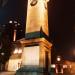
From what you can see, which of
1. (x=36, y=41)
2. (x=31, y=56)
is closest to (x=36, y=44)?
(x=36, y=41)

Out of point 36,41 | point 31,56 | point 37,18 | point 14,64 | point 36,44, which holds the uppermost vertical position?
point 37,18

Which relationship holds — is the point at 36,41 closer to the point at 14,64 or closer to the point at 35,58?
the point at 35,58

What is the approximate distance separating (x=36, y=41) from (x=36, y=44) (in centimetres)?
17

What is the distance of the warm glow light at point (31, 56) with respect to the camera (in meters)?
9.66

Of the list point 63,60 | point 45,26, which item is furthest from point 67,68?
point 45,26

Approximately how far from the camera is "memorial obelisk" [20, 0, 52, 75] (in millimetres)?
9641

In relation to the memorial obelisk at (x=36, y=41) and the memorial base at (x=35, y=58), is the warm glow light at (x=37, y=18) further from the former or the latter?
the memorial base at (x=35, y=58)

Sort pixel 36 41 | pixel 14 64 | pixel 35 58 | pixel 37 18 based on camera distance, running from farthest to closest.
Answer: pixel 14 64 < pixel 37 18 < pixel 36 41 < pixel 35 58

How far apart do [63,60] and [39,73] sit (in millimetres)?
25944

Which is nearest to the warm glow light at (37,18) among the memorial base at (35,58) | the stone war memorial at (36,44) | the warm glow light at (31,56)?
the stone war memorial at (36,44)

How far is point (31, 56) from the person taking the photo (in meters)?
9.88

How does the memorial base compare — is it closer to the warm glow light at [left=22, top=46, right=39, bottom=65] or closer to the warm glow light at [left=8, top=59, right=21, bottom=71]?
the warm glow light at [left=22, top=46, right=39, bottom=65]

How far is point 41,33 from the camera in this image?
1020 cm

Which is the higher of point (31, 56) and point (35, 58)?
point (31, 56)
